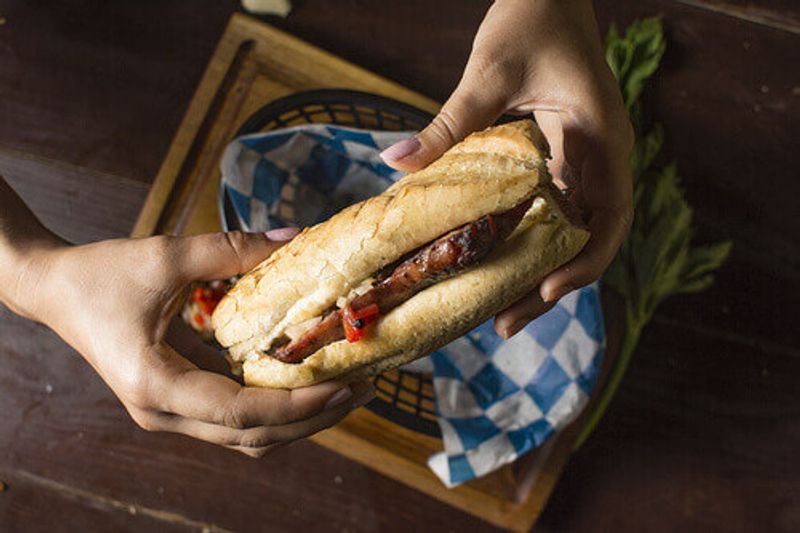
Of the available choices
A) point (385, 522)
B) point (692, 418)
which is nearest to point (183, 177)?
point (385, 522)

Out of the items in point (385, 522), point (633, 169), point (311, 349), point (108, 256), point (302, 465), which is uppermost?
point (108, 256)

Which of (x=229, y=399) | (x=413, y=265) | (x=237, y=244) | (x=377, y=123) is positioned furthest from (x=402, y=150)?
(x=377, y=123)

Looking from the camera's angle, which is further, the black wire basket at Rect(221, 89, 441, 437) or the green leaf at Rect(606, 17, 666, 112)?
the green leaf at Rect(606, 17, 666, 112)

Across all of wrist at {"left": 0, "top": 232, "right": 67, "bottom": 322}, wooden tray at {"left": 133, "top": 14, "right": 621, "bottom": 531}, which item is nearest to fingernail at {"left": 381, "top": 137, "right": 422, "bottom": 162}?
wrist at {"left": 0, "top": 232, "right": 67, "bottom": 322}

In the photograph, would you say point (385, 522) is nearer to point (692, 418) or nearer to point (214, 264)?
point (692, 418)

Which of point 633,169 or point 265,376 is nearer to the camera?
point 265,376

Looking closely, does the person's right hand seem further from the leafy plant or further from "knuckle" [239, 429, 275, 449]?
the leafy plant
